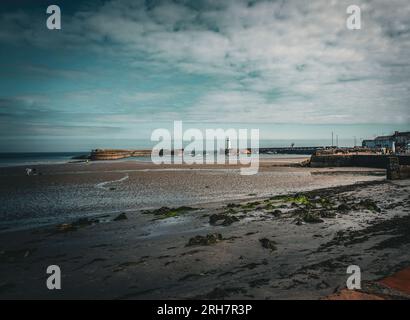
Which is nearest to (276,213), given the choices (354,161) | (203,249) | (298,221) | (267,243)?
(298,221)

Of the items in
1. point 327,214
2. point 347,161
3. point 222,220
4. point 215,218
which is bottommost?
point 222,220

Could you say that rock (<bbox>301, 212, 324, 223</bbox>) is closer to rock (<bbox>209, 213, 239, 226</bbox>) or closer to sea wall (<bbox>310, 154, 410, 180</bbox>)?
rock (<bbox>209, 213, 239, 226</bbox>)

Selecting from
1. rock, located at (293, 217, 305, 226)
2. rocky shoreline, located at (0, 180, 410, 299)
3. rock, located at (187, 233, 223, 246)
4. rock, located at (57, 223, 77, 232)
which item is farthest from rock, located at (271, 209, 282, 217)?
rock, located at (57, 223, 77, 232)

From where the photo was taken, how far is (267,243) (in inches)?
372

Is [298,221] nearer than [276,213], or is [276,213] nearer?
[298,221]

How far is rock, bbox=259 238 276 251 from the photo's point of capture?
9.21m

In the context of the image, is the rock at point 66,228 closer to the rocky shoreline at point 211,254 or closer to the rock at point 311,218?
the rocky shoreline at point 211,254

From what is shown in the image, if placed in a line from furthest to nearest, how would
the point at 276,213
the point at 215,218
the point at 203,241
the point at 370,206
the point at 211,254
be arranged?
the point at 370,206 < the point at 276,213 < the point at 215,218 < the point at 203,241 < the point at 211,254

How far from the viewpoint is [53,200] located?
20.3 meters

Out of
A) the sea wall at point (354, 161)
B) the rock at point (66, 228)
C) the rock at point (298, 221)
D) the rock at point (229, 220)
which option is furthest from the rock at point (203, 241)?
the sea wall at point (354, 161)

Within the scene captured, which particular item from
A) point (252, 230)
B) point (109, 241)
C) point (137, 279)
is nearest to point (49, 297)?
point (137, 279)

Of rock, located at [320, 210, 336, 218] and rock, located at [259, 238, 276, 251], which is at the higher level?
rock, located at [320, 210, 336, 218]

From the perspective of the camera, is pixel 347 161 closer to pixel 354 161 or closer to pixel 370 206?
pixel 354 161

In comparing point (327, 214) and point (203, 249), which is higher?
point (327, 214)
